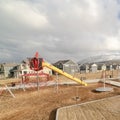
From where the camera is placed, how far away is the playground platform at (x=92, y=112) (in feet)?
37.5

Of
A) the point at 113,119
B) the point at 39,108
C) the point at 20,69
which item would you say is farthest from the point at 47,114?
the point at 20,69

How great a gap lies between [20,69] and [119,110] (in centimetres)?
4839

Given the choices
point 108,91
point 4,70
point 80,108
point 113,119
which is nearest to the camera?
point 113,119

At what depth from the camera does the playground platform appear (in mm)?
11430

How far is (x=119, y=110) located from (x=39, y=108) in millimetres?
7091

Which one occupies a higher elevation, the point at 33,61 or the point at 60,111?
the point at 33,61

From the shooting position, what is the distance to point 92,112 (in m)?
12.5

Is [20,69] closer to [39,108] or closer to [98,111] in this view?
[39,108]

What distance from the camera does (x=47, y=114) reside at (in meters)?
13.5

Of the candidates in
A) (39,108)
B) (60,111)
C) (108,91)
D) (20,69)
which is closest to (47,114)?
(60,111)

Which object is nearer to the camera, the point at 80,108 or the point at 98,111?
the point at 98,111

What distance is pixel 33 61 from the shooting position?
24.6m

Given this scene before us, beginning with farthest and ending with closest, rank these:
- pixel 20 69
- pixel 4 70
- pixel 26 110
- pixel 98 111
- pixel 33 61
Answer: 1. pixel 4 70
2. pixel 20 69
3. pixel 33 61
4. pixel 26 110
5. pixel 98 111

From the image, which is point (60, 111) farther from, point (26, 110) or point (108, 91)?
point (108, 91)
